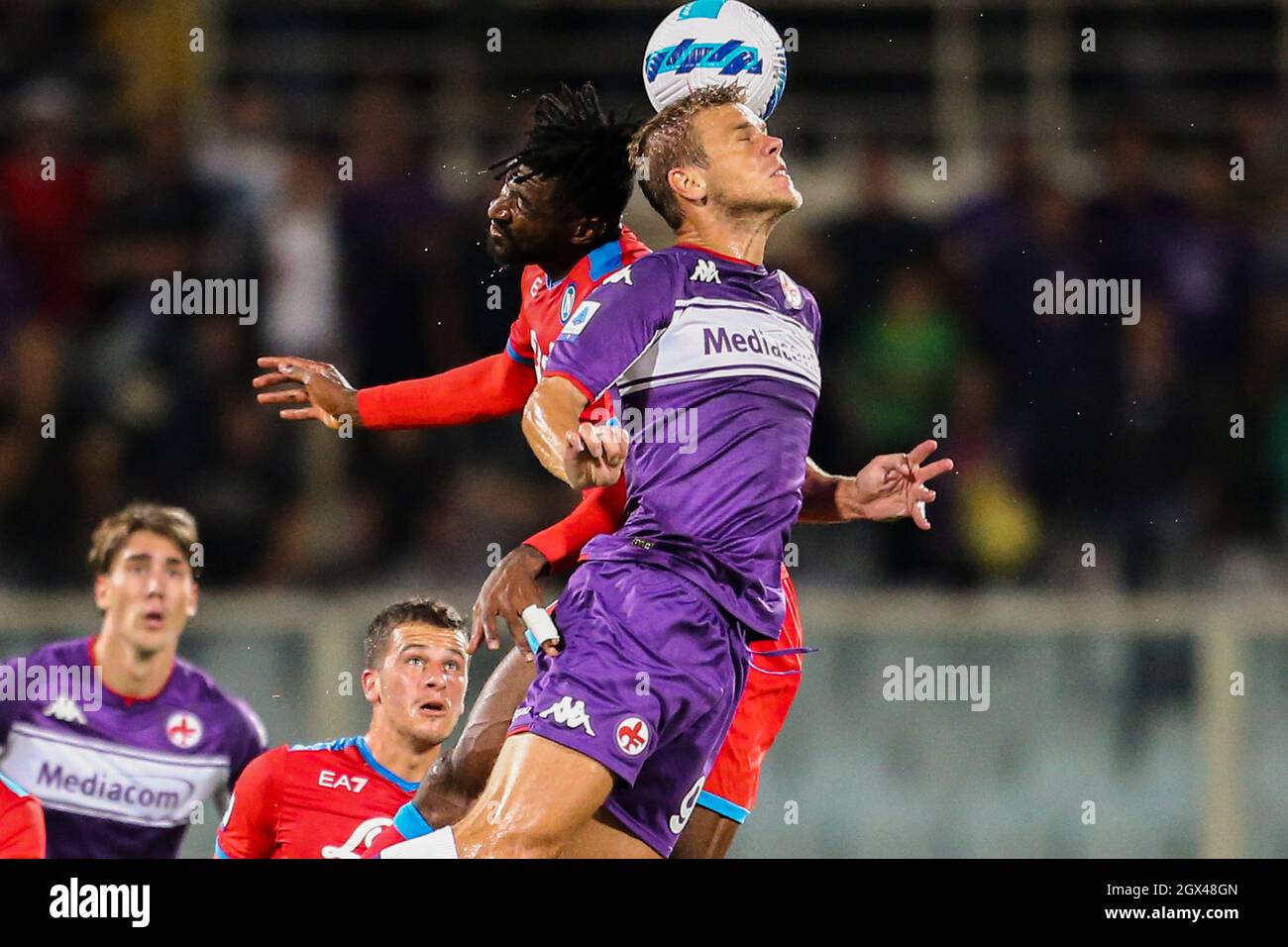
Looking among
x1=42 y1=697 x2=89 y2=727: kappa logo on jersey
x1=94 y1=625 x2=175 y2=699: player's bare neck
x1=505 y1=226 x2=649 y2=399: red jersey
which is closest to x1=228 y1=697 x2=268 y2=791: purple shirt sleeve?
x1=94 y1=625 x2=175 y2=699: player's bare neck

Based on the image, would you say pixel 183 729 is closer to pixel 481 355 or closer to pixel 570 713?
pixel 570 713

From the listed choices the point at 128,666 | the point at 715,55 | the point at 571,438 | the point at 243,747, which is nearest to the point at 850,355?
the point at 243,747

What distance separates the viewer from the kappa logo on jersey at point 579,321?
450 cm

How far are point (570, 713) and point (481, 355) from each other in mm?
4605

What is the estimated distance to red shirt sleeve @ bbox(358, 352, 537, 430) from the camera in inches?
209

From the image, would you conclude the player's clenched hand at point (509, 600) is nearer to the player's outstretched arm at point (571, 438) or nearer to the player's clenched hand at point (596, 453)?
the player's outstretched arm at point (571, 438)

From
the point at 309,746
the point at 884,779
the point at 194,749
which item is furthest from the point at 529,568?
the point at 884,779

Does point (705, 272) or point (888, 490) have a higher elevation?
point (705, 272)

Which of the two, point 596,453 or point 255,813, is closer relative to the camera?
point 596,453

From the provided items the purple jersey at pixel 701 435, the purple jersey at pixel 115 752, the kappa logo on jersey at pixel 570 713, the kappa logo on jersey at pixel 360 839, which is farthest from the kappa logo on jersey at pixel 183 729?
the kappa logo on jersey at pixel 570 713

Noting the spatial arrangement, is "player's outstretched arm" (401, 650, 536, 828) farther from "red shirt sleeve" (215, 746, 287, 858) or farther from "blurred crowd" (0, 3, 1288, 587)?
"blurred crowd" (0, 3, 1288, 587)

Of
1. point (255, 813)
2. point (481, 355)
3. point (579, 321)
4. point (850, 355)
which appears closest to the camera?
point (579, 321)

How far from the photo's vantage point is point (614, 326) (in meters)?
4.50

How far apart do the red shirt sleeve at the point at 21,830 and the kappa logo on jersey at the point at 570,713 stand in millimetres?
1959
